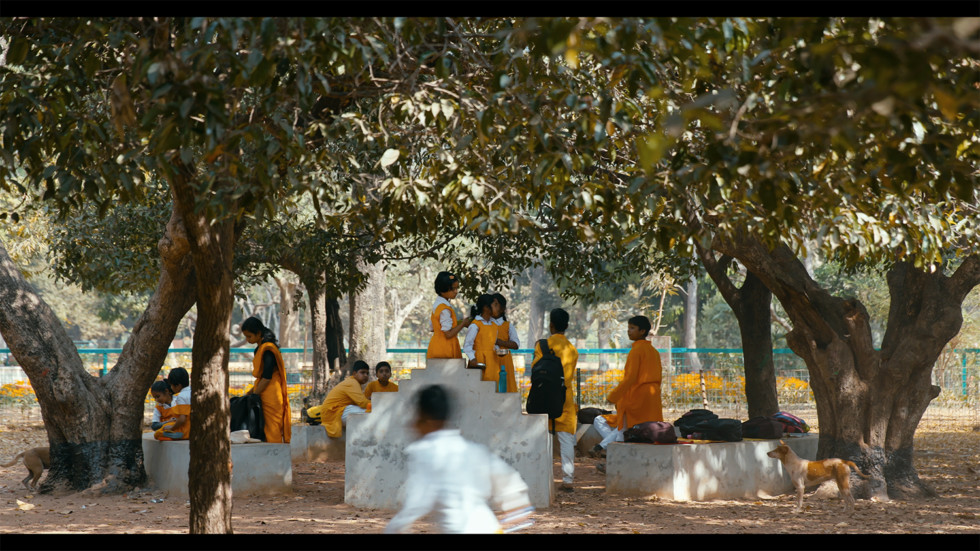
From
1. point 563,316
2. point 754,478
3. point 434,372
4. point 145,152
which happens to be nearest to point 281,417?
point 434,372

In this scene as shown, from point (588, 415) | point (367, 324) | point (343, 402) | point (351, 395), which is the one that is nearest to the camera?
point (351, 395)

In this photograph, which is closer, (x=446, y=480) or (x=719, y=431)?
(x=446, y=480)

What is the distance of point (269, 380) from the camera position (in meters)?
9.59

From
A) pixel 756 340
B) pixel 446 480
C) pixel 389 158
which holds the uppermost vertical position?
pixel 389 158

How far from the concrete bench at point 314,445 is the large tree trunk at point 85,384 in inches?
107

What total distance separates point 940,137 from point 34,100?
4.79 meters

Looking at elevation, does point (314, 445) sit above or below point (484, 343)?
below

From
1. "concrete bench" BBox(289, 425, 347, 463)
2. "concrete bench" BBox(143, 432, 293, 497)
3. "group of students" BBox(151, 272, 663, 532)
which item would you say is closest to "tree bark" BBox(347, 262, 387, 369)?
"concrete bench" BBox(289, 425, 347, 463)

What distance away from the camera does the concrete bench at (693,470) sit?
9.17m

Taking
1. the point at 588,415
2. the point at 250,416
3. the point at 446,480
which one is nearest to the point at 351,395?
the point at 250,416

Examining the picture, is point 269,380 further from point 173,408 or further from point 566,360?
point 566,360

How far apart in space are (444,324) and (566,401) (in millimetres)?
1891

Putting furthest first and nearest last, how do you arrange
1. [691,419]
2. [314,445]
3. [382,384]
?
[314,445]
[382,384]
[691,419]

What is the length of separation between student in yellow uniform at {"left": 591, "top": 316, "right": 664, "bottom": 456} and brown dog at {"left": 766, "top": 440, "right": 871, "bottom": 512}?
53.7 inches
